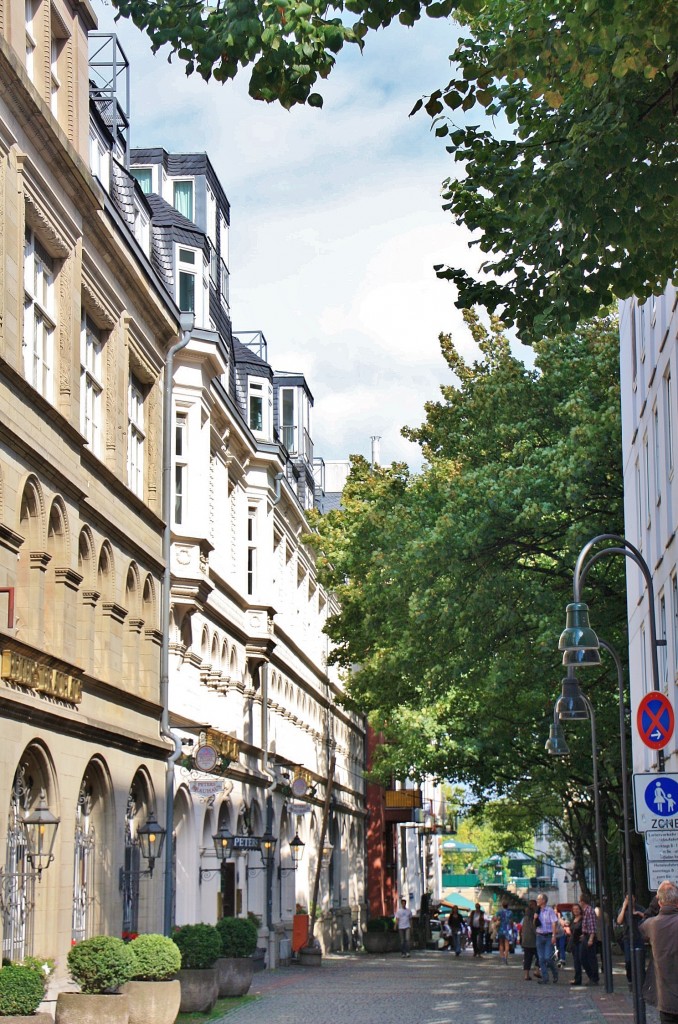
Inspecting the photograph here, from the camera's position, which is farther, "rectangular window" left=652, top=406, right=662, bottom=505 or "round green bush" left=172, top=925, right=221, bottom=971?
"rectangular window" left=652, top=406, right=662, bottom=505

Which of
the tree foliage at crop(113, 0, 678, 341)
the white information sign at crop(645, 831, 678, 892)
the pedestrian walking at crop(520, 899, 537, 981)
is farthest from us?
the pedestrian walking at crop(520, 899, 537, 981)

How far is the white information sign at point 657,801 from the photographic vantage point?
15.0 metres

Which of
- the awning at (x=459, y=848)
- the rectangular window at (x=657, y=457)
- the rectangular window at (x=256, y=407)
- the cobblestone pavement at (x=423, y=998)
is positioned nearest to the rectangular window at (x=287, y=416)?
the rectangular window at (x=256, y=407)

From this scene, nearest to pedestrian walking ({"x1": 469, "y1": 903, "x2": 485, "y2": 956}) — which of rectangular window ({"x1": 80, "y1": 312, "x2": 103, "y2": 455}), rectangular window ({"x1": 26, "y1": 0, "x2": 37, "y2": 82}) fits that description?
rectangular window ({"x1": 80, "y1": 312, "x2": 103, "y2": 455})

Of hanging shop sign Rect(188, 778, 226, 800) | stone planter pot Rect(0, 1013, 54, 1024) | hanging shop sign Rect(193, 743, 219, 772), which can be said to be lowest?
stone planter pot Rect(0, 1013, 54, 1024)

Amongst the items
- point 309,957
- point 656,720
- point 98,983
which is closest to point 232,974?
point 98,983

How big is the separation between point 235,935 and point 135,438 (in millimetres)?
9130

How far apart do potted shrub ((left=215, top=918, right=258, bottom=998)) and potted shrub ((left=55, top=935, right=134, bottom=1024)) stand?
8253 millimetres

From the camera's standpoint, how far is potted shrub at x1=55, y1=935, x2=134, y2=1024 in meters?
18.1

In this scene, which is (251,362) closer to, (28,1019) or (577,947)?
(577,947)

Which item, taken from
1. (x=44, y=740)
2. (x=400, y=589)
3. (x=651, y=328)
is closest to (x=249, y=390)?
(x=400, y=589)

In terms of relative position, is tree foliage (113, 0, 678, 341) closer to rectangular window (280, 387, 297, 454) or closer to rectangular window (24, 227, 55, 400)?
rectangular window (24, 227, 55, 400)

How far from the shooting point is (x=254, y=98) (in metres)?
10.8

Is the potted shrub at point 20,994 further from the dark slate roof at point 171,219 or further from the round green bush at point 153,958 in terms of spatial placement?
the dark slate roof at point 171,219
